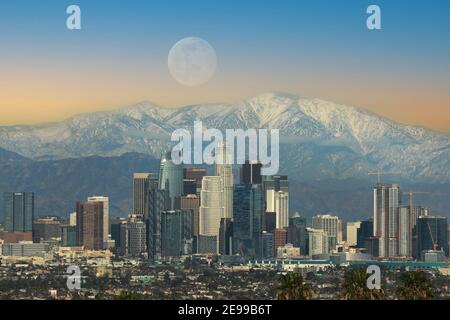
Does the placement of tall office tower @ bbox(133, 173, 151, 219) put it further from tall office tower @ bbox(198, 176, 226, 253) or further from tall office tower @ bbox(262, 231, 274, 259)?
tall office tower @ bbox(262, 231, 274, 259)

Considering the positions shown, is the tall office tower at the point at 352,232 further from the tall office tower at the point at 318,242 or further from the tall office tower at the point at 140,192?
the tall office tower at the point at 140,192

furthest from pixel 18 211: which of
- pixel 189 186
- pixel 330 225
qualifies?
pixel 330 225

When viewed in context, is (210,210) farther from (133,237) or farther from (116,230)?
(116,230)

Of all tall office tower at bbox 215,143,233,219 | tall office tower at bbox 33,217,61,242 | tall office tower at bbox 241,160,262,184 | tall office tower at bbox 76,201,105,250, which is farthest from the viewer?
tall office tower at bbox 241,160,262,184

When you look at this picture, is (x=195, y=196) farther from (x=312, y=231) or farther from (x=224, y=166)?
(x=312, y=231)

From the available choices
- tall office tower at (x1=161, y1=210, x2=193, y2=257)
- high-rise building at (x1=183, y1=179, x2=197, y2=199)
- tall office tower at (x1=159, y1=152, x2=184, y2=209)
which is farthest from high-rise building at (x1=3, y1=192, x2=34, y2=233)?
high-rise building at (x1=183, y1=179, x2=197, y2=199)
